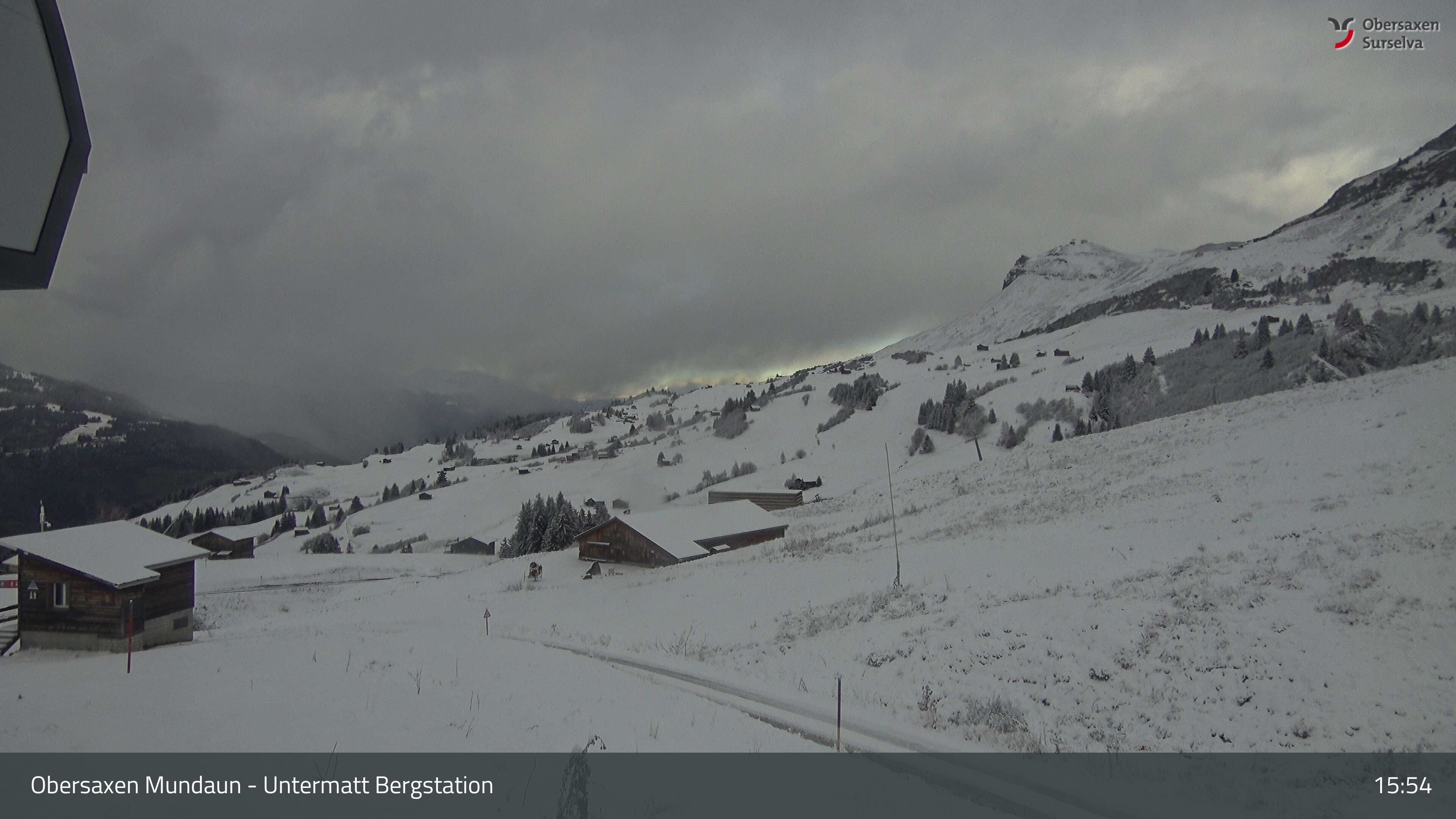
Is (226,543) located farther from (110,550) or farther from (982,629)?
(982,629)

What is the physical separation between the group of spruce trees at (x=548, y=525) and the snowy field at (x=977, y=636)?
72.0 ft

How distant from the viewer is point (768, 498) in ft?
247

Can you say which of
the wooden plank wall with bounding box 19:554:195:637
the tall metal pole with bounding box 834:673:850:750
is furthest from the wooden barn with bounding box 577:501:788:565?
the tall metal pole with bounding box 834:673:850:750

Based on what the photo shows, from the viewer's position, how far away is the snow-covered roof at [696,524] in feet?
156

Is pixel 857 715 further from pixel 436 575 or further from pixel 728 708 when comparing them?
pixel 436 575

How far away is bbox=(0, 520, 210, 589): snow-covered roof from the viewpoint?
23703 millimetres

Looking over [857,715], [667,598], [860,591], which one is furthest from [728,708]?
[667,598]

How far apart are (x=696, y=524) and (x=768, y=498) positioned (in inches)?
944

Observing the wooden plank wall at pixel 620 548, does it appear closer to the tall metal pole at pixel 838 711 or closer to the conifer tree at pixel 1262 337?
the tall metal pole at pixel 838 711

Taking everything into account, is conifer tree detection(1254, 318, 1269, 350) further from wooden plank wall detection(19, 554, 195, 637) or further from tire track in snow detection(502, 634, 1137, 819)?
wooden plank wall detection(19, 554, 195, 637)
